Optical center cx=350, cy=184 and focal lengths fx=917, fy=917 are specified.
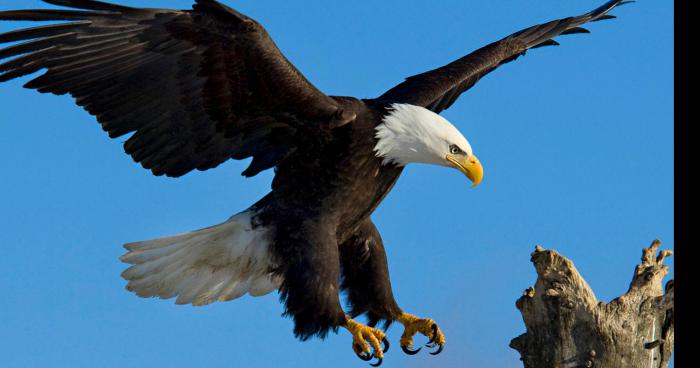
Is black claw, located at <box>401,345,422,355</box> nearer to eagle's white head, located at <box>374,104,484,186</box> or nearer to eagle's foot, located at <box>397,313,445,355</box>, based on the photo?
eagle's foot, located at <box>397,313,445,355</box>

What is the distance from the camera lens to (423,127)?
564cm

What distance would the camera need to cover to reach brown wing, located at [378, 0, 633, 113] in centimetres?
642

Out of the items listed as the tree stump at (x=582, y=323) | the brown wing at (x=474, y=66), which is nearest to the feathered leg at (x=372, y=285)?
the brown wing at (x=474, y=66)

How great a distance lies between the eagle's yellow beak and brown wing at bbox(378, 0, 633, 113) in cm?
75

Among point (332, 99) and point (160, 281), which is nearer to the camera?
point (332, 99)

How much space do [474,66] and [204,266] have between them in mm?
2481

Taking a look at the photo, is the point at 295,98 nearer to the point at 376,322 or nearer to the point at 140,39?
the point at 140,39

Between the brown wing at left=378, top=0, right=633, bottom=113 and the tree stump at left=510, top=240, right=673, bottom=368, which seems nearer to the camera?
the tree stump at left=510, top=240, right=673, bottom=368

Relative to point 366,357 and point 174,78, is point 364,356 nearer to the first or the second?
point 366,357

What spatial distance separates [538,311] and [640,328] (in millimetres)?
551

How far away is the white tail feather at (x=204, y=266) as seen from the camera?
583 cm

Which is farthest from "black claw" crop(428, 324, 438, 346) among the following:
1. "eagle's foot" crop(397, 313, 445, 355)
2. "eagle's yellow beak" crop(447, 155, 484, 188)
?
"eagle's yellow beak" crop(447, 155, 484, 188)
